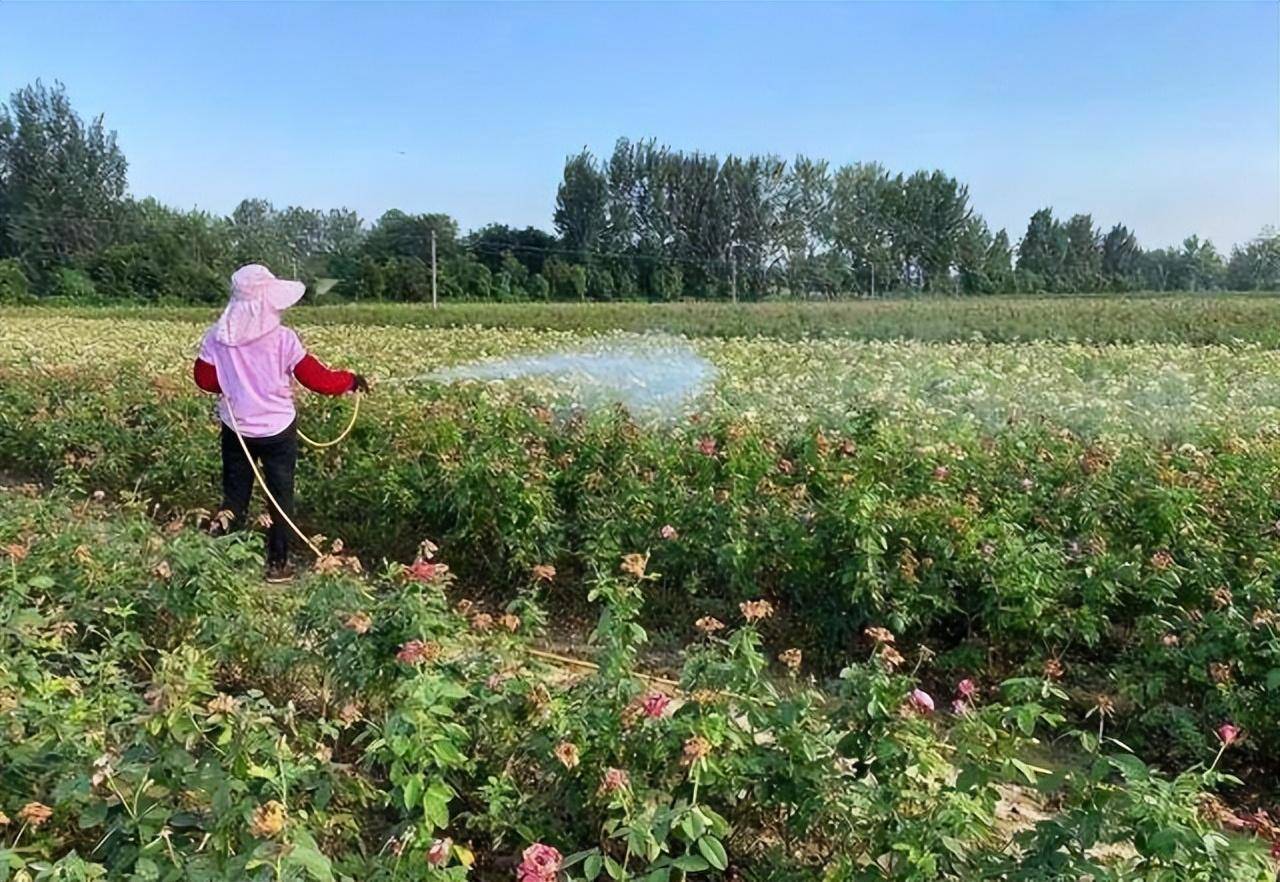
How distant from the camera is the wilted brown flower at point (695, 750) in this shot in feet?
6.03

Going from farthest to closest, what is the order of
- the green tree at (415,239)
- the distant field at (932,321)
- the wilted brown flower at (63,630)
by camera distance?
the green tree at (415,239) → the distant field at (932,321) → the wilted brown flower at (63,630)

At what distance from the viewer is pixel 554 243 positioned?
4959 centimetres

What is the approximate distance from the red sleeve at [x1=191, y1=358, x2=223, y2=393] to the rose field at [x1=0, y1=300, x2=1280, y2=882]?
2.79ft

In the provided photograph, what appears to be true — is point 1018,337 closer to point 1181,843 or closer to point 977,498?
point 977,498

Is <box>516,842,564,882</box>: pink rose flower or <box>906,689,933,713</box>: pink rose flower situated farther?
<box>906,689,933,713</box>: pink rose flower

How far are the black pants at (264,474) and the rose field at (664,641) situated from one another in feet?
1.56

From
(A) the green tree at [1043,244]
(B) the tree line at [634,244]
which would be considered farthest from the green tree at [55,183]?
(A) the green tree at [1043,244]

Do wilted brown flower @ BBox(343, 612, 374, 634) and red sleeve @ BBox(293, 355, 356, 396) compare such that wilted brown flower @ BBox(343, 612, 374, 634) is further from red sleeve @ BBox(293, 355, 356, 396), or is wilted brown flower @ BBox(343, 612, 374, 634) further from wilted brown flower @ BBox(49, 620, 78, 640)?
red sleeve @ BBox(293, 355, 356, 396)

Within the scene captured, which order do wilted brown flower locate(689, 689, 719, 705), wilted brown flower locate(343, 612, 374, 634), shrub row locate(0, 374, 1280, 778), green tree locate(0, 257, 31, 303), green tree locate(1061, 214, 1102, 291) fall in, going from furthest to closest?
green tree locate(1061, 214, 1102, 291), green tree locate(0, 257, 31, 303), shrub row locate(0, 374, 1280, 778), wilted brown flower locate(343, 612, 374, 634), wilted brown flower locate(689, 689, 719, 705)

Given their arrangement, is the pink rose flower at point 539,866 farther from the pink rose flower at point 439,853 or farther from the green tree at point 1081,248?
the green tree at point 1081,248

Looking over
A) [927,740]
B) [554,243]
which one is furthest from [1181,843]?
[554,243]

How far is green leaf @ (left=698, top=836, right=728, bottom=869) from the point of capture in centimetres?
174

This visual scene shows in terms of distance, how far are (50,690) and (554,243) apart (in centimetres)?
4845

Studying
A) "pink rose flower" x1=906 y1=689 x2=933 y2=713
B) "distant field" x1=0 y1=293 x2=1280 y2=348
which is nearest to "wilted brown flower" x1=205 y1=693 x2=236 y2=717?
"pink rose flower" x1=906 y1=689 x2=933 y2=713
